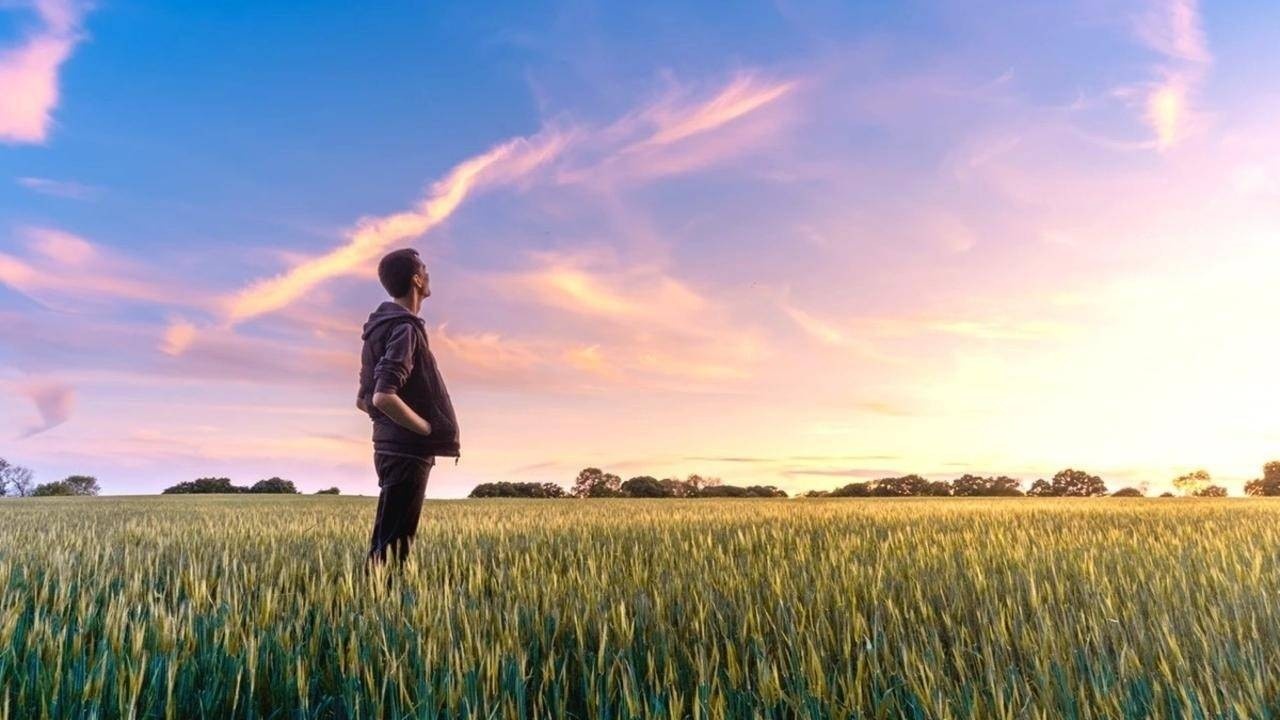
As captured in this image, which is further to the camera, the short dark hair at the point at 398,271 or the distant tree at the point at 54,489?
the distant tree at the point at 54,489

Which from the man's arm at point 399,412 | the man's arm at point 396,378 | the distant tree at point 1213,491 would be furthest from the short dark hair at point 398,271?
the distant tree at point 1213,491

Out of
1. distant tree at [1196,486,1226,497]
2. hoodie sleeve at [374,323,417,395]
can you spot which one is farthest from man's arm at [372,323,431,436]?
distant tree at [1196,486,1226,497]

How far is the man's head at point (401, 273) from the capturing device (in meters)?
4.86

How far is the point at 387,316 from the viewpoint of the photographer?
4668mm

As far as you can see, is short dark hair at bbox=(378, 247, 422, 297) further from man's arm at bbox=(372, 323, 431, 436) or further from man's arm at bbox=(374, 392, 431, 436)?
man's arm at bbox=(374, 392, 431, 436)

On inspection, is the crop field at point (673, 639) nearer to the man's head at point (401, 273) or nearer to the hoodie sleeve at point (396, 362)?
the hoodie sleeve at point (396, 362)

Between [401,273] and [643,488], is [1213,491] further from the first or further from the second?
[401,273]

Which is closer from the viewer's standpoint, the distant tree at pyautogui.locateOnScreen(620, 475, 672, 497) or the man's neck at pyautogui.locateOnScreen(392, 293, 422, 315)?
the man's neck at pyautogui.locateOnScreen(392, 293, 422, 315)

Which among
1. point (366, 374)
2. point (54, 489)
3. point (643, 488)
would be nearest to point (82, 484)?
point (54, 489)

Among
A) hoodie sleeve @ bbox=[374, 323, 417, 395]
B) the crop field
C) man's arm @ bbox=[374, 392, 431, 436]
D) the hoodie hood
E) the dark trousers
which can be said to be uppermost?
the hoodie hood

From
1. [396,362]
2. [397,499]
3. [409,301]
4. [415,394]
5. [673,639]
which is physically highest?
[409,301]

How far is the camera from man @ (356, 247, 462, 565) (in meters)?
4.67

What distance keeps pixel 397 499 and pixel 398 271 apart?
1437mm

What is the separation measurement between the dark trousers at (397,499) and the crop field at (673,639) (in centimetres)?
28
